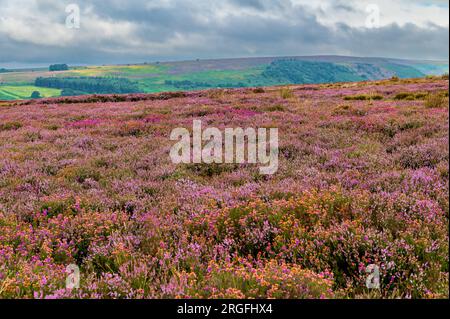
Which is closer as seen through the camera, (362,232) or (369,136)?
(362,232)

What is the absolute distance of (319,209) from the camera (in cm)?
492

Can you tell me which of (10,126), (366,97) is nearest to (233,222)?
(10,126)

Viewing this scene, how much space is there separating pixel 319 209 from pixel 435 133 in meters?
6.91
